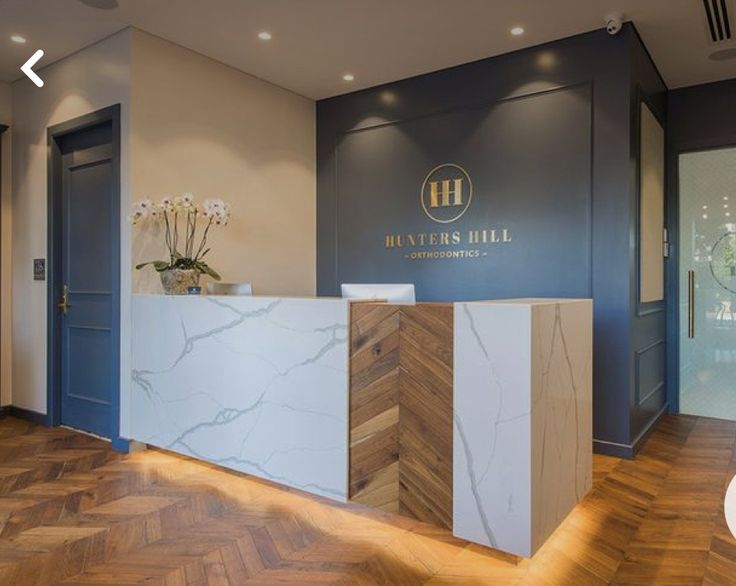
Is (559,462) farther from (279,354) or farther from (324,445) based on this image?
(279,354)

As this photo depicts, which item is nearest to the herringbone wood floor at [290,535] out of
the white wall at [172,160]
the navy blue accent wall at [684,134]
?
the white wall at [172,160]

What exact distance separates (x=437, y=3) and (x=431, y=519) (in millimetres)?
3136

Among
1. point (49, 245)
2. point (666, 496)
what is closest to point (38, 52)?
point (49, 245)

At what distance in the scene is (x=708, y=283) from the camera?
4887 millimetres

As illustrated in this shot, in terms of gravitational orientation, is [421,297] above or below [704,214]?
below

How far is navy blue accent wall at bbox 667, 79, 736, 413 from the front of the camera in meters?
4.73

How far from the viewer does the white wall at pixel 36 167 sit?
400cm

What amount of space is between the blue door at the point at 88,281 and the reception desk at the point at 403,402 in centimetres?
87

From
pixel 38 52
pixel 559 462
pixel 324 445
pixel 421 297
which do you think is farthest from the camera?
pixel 421 297

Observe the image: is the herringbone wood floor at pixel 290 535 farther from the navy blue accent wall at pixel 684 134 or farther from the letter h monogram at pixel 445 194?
the letter h monogram at pixel 445 194

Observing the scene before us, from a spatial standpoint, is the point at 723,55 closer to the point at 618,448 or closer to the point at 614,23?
the point at 614,23

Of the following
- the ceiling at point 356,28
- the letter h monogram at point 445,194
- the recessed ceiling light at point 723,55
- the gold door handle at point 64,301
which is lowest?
the gold door handle at point 64,301

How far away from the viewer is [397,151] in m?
4.90

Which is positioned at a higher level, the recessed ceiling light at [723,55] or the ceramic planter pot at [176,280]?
the recessed ceiling light at [723,55]
